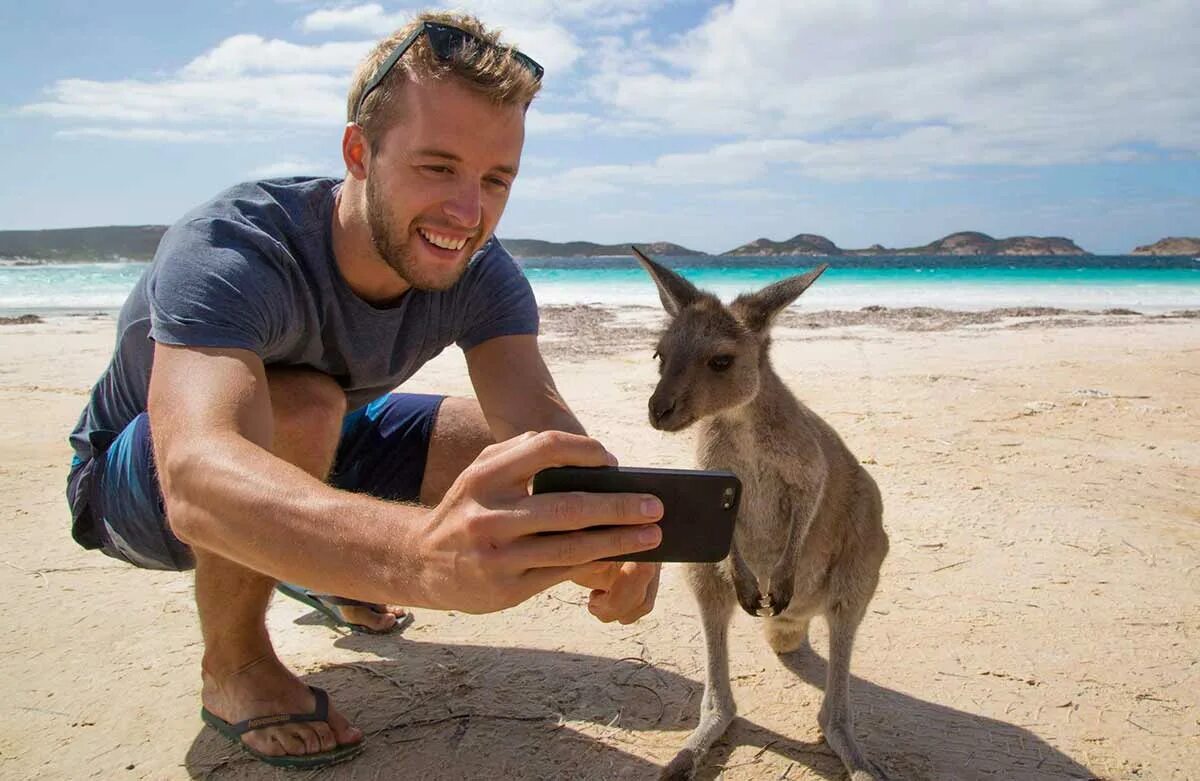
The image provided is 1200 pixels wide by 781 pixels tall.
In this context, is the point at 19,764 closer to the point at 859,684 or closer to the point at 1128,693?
the point at 859,684

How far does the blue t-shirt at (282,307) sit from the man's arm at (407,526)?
1.70 ft

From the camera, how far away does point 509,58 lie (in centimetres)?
219

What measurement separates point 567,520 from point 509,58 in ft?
4.85

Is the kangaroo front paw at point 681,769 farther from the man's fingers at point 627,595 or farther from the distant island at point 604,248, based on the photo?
the distant island at point 604,248

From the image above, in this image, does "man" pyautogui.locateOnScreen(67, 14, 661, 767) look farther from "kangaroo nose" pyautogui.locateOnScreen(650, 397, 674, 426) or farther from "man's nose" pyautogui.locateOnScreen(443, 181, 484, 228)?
"kangaroo nose" pyautogui.locateOnScreen(650, 397, 674, 426)

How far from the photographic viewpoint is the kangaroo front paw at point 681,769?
6.79 ft

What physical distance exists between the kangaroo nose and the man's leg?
3.29ft

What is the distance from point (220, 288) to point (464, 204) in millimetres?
648

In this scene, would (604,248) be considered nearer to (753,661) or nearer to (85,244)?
(85,244)

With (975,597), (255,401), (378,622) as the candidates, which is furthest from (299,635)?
(975,597)

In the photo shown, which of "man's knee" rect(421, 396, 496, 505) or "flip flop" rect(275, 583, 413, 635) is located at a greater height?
"man's knee" rect(421, 396, 496, 505)

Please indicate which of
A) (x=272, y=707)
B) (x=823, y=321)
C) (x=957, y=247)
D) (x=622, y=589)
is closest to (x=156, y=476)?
(x=272, y=707)

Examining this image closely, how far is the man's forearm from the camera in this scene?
122 centimetres

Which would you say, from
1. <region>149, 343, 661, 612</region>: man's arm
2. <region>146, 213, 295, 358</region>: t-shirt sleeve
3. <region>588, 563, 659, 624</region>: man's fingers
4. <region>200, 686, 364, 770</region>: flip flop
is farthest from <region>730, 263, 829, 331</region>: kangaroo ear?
<region>200, 686, 364, 770</region>: flip flop
